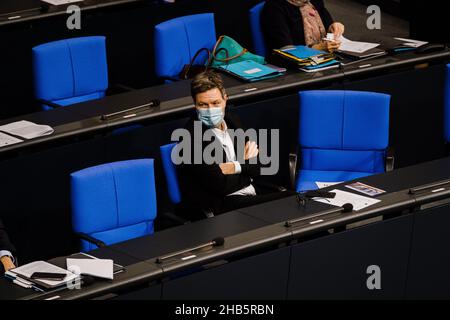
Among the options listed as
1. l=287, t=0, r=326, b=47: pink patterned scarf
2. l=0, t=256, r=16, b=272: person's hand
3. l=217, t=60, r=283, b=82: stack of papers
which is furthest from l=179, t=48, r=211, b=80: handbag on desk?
l=0, t=256, r=16, b=272: person's hand

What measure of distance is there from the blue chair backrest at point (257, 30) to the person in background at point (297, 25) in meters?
0.04

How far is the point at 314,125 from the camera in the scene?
20.4ft

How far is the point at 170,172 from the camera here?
5574 mm

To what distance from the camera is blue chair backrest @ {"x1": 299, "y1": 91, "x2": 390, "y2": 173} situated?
6164 millimetres

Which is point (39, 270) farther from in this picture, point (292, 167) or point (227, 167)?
point (292, 167)

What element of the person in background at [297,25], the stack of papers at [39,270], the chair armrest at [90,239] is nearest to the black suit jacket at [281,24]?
the person in background at [297,25]

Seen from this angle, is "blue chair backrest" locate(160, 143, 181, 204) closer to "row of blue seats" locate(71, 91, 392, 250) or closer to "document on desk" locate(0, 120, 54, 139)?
"row of blue seats" locate(71, 91, 392, 250)

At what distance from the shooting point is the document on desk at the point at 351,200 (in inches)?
204

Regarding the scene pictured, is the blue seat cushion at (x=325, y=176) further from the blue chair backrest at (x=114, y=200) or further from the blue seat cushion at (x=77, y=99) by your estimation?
the blue seat cushion at (x=77, y=99)

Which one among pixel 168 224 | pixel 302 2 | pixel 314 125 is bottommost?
pixel 168 224

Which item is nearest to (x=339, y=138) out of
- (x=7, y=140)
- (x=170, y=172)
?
(x=170, y=172)

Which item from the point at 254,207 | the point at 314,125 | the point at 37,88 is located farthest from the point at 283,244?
the point at 37,88
